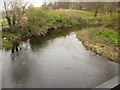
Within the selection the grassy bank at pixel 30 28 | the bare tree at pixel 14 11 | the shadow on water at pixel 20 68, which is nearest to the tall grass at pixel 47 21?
the grassy bank at pixel 30 28

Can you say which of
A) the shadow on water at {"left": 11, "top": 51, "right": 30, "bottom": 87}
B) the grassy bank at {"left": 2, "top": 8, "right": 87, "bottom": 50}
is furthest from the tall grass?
the shadow on water at {"left": 11, "top": 51, "right": 30, "bottom": 87}

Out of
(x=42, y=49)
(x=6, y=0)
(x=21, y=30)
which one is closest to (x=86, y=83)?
(x=42, y=49)

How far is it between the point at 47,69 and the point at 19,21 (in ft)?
31.8

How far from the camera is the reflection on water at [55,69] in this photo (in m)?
6.64

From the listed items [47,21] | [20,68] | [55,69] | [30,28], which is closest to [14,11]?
[30,28]

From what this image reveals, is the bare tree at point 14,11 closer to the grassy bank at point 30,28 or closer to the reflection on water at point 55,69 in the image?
the grassy bank at point 30,28

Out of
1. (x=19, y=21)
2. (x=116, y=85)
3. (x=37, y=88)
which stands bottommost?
(x=37, y=88)

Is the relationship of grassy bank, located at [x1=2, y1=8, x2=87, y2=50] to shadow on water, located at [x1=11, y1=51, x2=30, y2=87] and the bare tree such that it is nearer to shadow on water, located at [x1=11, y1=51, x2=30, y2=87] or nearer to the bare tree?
the bare tree

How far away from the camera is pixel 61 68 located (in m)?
8.09

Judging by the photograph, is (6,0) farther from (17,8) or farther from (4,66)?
(4,66)

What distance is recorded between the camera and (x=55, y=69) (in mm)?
7930

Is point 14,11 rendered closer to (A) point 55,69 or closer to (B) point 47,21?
(B) point 47,21

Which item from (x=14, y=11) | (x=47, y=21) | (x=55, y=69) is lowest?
(x=55, y=69)

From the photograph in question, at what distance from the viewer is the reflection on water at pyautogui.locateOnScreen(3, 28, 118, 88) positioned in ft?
21.8
